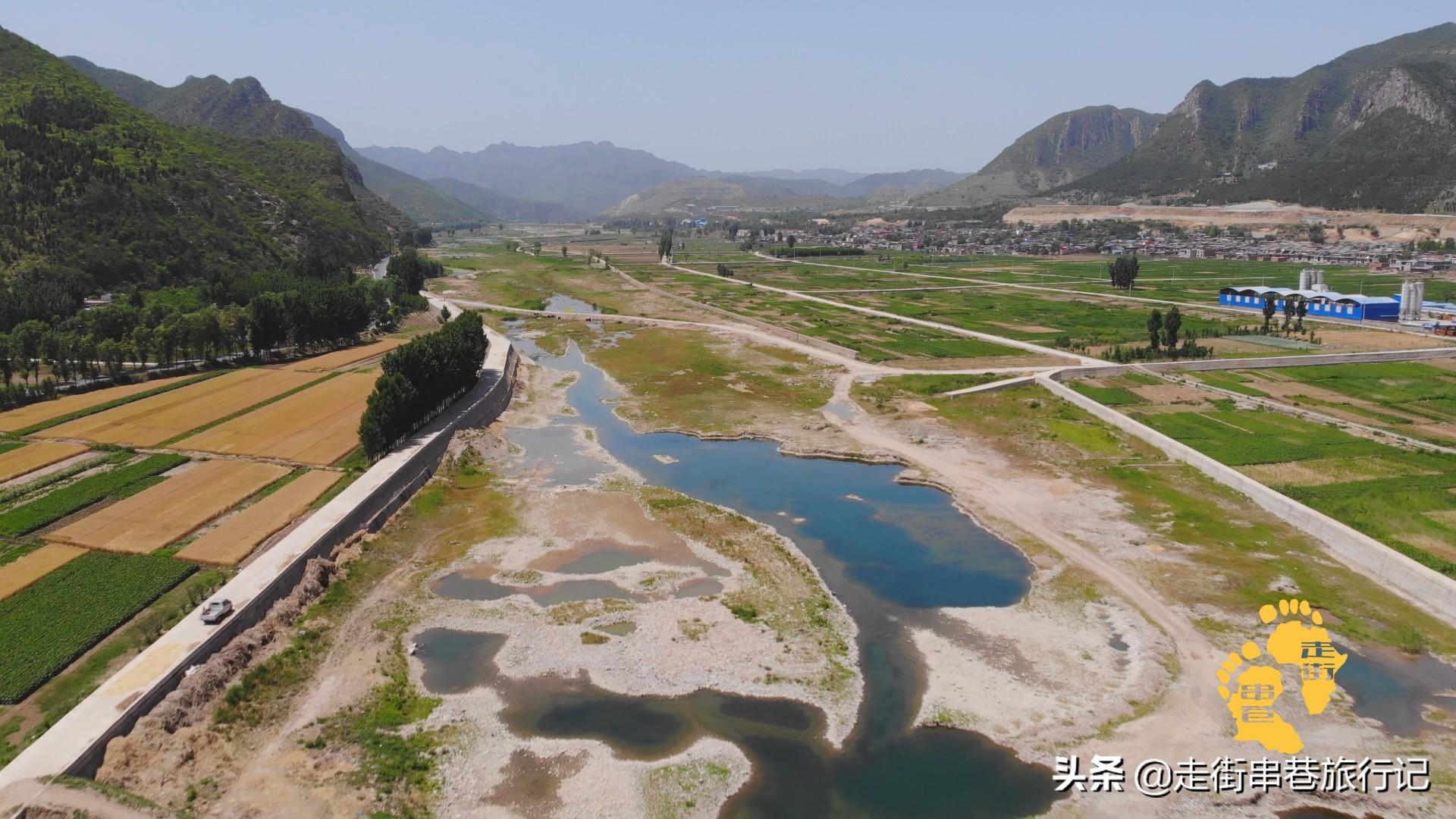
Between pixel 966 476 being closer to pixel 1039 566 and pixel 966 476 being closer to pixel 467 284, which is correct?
pixel 1039 566

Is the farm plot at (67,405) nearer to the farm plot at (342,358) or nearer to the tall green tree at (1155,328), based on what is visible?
the farm plot at (342,358)

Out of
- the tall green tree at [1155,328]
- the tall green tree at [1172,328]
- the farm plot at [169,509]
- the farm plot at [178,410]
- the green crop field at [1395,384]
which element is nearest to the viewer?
the farm plot at [169,509]

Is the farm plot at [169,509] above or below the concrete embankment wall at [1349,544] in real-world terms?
above

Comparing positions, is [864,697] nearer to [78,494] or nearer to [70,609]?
[70,609]

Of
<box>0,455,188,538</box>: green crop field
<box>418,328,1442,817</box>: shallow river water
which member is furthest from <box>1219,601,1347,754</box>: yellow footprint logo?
<box>0,455,188,538</box>: green crop field

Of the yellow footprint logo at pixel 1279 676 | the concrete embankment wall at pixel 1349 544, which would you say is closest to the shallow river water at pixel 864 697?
the yellow footprint logo at pixel 1279 676

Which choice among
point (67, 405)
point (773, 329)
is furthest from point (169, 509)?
point (773, 329)

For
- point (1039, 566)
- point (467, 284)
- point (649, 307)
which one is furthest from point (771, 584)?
point (467, 284)
